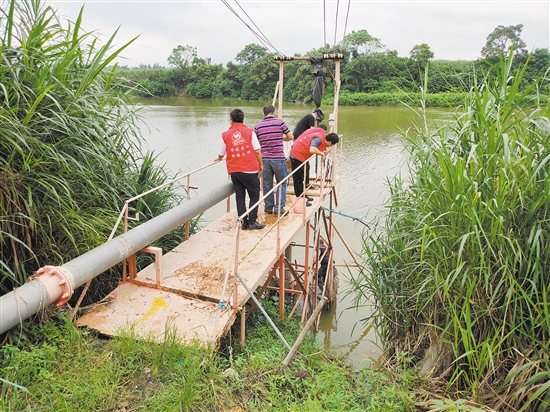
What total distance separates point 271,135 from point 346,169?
38.6 feet

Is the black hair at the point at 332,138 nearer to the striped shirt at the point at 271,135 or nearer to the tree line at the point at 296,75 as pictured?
the striped shirt at the point at 271,135

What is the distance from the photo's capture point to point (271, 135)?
638cm

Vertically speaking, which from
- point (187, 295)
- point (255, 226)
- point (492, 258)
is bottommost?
point (187, 295)

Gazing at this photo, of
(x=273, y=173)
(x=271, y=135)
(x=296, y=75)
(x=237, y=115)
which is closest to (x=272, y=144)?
(x=271, y=135)

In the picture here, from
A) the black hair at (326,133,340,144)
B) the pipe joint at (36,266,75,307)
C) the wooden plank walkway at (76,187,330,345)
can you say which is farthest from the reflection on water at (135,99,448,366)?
the pipe joint at (36,266,75,307)

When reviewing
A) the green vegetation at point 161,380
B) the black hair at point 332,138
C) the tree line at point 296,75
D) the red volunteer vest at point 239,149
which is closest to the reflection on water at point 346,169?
the black hair at point 332,138

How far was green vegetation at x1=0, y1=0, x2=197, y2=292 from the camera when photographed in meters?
3.98

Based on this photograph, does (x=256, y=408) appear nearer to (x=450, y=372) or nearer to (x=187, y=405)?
(x=187, y=405)

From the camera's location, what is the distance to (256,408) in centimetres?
340

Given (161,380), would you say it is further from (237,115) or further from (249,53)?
(249,53)

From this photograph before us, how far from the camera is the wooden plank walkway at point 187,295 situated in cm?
404

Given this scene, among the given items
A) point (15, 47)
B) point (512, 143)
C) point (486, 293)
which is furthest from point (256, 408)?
point (15, 47)

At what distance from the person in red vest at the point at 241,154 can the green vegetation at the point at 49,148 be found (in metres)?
1.35

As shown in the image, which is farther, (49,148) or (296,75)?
(296,75)
